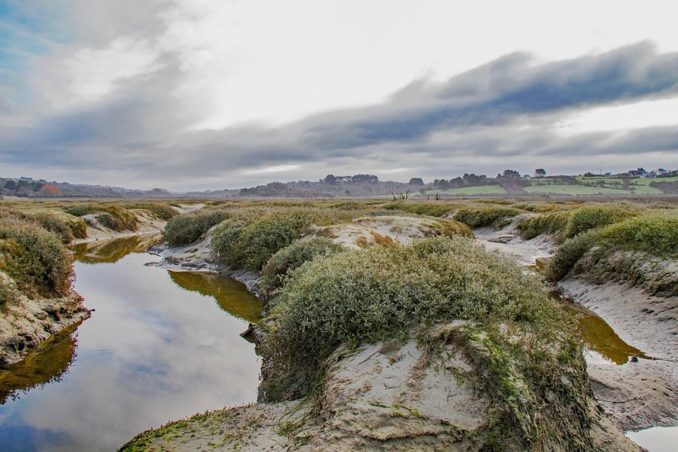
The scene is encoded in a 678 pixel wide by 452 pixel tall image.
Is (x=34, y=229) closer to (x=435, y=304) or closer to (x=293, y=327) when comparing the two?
(x=293, y=327)

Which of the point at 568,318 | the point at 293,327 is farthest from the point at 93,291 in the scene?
the point at 568,318

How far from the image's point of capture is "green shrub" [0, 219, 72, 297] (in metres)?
12.7

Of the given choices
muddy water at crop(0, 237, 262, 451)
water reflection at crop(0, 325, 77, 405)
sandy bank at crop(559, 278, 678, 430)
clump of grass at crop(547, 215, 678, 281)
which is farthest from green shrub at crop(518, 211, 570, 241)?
water reflection at crop(0, 325, 77, 405)

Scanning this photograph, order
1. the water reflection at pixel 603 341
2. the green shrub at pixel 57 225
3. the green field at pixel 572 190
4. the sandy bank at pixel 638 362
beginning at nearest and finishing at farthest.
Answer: the sandy bank at pixel 638 362 → the water reflection at pixel 603 341 → the green shrub at pixel 57 225 → the green field at pixel 572 190

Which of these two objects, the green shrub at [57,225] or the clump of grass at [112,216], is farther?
the clump of grass at [112,216]

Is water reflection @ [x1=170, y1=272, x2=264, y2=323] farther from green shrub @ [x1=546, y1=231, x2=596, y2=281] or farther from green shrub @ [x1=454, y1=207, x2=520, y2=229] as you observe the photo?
green shrub @ [x1=454, y1=207, x2=520, y2=229]

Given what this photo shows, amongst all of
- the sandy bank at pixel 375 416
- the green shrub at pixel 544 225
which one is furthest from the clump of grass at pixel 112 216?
the sandy bank at pixel 375 416

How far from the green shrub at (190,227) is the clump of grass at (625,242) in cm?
2179

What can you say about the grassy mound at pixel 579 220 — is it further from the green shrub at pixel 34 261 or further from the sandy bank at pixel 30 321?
the green shrub at pixel 34 261

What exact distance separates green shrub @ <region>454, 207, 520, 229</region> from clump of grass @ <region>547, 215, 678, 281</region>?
20.1 metres

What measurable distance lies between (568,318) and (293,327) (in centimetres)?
480

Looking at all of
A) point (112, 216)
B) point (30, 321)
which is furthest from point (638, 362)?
point (112, 216)

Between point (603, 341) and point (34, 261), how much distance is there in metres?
16.7

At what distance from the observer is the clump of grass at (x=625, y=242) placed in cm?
1454
